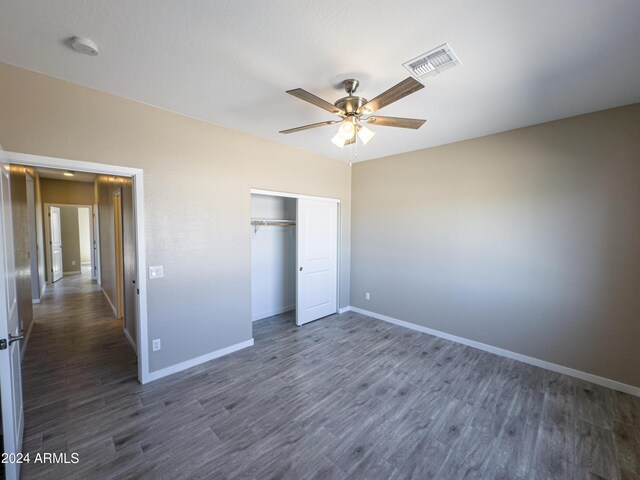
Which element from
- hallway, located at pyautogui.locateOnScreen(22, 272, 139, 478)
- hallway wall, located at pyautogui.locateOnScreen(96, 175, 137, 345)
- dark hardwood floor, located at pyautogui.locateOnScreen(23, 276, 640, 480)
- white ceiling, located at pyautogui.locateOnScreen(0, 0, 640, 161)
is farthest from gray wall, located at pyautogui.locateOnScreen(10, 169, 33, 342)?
white ceiling, located at pyautogui.locateOnScreen(0, 0, 640, 161)

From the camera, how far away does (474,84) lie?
2225mm

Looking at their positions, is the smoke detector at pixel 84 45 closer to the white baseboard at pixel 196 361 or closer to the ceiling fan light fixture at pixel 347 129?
the ceiling fan light fixture at pixel 347 129

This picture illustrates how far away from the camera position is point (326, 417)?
231 centimetres

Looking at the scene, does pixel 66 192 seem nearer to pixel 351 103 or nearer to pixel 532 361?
pixel 351 103

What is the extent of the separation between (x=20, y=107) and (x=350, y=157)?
3.82 m

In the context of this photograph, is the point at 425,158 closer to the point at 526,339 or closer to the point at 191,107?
the point at 526,339

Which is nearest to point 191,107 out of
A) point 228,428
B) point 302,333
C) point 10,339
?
point 10,339

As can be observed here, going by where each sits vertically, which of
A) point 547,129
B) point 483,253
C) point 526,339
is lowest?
point 526,339

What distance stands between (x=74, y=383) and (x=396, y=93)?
4.03 m

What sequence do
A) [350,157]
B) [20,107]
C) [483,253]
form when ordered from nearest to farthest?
[20,107]
[483,253]
[350,157]

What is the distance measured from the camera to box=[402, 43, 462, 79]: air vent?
1.81 metres

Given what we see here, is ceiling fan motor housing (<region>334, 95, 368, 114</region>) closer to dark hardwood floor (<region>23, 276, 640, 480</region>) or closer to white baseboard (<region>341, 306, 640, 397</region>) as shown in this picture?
dark hardwood floor (<region>23, 276, 640, 480</region>)

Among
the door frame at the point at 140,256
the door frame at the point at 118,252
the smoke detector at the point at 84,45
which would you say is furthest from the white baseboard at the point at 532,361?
the smoke detector at the point at 84,45

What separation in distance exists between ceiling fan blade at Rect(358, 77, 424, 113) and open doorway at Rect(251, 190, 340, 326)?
219 centimetres
